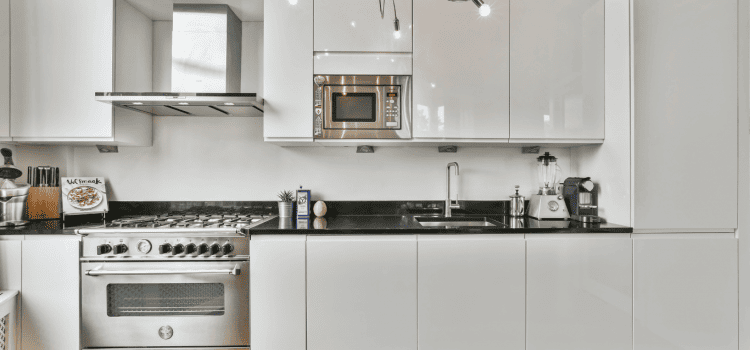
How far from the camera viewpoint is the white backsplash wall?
2383 millimetres

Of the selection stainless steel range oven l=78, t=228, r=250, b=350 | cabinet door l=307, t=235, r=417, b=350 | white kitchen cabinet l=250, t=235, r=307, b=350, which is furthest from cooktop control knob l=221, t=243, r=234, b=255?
cabinet door l=307, t=235, r=417, b=350

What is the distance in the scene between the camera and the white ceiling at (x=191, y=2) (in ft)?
6.97

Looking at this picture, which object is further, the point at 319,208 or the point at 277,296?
the point at 319,208

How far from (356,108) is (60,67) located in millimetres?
1747

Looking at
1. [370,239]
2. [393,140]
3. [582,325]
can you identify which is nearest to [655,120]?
[582,325]

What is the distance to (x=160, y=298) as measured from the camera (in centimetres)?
179

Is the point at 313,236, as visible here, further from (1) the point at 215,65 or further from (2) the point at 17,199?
(2) the point at 17,199

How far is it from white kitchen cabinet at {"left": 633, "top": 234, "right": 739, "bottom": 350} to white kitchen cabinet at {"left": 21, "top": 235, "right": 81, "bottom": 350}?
2951 millimetres

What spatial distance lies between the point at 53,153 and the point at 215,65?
137 centimetres

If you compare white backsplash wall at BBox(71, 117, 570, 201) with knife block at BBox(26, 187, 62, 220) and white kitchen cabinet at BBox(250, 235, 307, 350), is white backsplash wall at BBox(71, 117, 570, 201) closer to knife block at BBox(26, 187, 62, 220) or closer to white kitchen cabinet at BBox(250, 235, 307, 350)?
knife block at BBox(26, 187, 62, 220)

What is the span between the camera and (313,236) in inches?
70.4

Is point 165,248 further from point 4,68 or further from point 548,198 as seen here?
point 548,198

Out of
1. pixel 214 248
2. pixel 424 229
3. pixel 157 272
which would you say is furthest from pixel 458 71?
pixel 157 272

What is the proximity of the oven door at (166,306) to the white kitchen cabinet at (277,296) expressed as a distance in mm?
81
